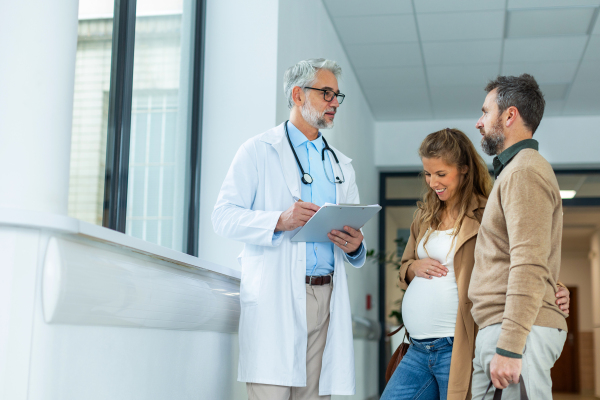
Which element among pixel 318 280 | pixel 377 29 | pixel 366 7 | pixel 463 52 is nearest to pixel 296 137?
pixel 318 280

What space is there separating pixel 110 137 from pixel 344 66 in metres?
2.97

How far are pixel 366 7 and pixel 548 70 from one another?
198 cm

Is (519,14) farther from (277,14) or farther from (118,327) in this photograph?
(118,327)

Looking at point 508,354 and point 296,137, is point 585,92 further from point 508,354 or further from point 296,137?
point 508,354

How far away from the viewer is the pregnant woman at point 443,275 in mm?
2018

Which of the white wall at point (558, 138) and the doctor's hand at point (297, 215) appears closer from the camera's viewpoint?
the doctor's hand at point (297, 215)

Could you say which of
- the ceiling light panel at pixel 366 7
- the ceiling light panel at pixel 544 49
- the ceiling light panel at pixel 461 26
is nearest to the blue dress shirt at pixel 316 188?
the ceiling light panel at pixel 366 7

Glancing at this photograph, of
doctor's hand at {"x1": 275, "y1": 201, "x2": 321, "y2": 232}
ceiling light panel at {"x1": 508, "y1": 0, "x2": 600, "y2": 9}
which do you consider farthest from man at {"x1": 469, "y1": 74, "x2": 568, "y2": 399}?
ceiling light panel at {"x1": 508, "y1": 0, "x2": 600, "y2": 9}

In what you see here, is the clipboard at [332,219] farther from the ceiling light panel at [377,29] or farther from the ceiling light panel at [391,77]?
the ceiling light panel at [391,77]

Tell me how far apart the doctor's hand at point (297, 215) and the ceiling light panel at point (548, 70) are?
150 inches

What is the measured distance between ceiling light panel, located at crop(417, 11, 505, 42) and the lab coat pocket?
2.88 meters

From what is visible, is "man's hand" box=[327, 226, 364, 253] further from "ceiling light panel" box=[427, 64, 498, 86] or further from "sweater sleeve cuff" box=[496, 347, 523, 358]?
"ceiling light panel" box=[427, 64, 498, 86]

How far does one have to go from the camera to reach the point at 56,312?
127 cm

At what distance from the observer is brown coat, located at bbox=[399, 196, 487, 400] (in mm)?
1986
